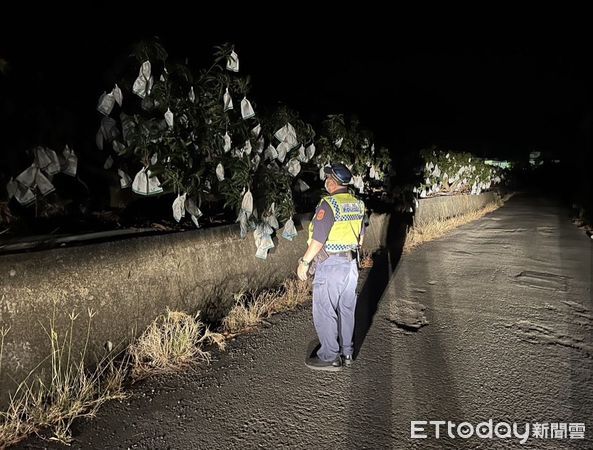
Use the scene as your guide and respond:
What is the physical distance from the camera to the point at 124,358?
11.4 feet

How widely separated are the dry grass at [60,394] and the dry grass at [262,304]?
134 cm

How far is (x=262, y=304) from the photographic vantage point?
482 centimetres

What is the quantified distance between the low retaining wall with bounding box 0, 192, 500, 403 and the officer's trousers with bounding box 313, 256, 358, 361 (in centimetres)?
156

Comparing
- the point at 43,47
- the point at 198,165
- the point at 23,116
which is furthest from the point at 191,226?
the point at 43,47

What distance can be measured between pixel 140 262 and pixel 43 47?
2367mm

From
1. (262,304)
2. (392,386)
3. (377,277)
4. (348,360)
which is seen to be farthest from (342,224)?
(377,277)

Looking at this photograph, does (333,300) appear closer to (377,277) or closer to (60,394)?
(60,394)

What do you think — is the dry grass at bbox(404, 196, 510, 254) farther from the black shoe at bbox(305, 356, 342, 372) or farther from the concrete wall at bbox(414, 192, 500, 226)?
the black shoe at bbox(305, 356, 342, 372)

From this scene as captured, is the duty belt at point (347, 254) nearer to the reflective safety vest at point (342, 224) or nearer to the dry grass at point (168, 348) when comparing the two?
the reflective safety vest at point (342, 224)

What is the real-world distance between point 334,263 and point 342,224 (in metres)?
0.35

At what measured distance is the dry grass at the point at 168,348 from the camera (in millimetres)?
3447

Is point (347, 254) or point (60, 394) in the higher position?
point (347, 254)

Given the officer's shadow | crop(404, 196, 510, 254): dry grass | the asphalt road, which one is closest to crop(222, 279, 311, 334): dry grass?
the asphalt road

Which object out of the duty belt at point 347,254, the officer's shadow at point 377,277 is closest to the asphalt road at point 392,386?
the officer's shadow at point 377,277
